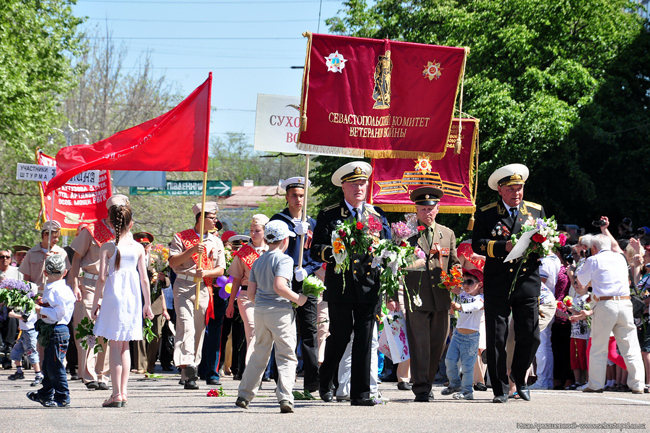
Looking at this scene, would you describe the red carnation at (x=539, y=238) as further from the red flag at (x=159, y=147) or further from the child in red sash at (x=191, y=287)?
the red flag at (x=159, y=147)

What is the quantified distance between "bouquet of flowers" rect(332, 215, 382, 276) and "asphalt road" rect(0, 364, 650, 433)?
1346mm

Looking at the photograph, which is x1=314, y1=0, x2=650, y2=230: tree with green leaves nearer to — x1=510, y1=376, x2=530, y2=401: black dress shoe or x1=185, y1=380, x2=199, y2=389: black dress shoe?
x1=185, y1=380, x2=199, y2=389: black dress shoe

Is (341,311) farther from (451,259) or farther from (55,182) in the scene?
(55,182)

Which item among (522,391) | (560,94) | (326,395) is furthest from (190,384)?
(560,94)

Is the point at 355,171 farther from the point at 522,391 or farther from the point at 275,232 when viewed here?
the point at 522,391

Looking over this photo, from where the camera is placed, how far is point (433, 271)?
961 cm

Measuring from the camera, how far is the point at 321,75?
10.9 meters

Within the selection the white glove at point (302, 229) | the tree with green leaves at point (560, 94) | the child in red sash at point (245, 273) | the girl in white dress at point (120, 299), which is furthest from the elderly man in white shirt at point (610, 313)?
the tree with green leaves at point (560, 94)

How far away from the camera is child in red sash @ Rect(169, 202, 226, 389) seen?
1104 cm

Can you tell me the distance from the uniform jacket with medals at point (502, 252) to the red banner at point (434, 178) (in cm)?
511

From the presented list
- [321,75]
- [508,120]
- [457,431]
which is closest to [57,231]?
[321,75]

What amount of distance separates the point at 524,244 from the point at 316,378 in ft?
8.44

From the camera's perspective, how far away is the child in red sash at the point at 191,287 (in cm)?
1104

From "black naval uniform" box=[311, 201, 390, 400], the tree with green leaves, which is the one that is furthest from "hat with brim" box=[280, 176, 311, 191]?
the tree with green leaves
